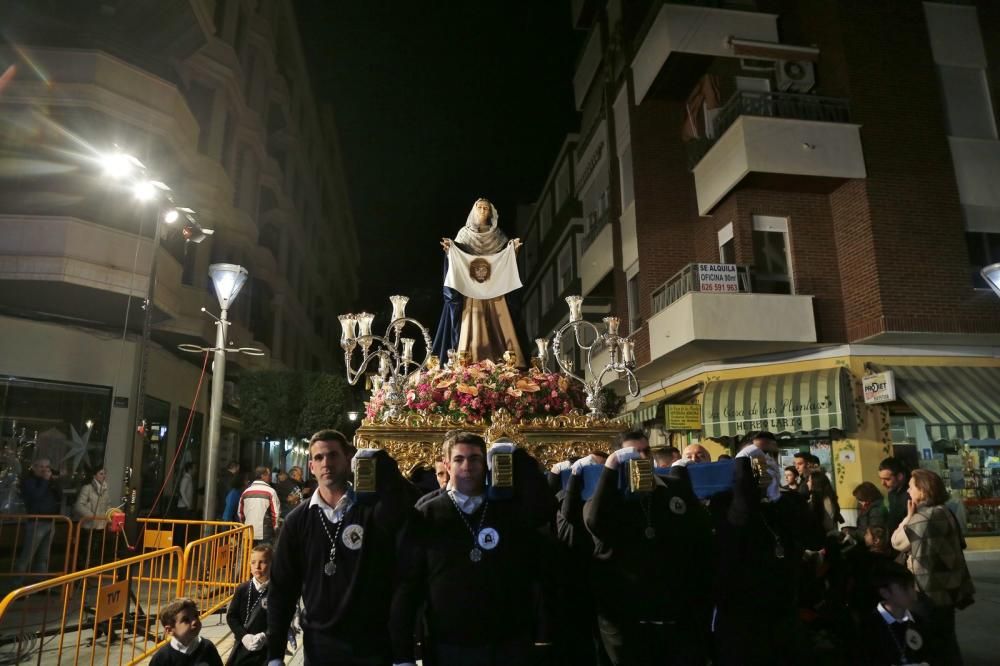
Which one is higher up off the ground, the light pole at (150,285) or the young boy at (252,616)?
the light pole at (150,285)

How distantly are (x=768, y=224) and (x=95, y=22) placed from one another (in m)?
15.8

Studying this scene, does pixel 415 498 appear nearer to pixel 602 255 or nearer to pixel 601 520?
pixel 601 520

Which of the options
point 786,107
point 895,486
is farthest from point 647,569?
point 786,107

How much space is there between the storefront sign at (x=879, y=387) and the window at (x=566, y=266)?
1461 centimetres

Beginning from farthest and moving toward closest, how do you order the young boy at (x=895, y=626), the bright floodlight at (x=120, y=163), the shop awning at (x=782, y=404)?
the shop awning at (x=782, y=404), the bright floodlight at (x=120, y=163), the young boy at (x=895, y=626)

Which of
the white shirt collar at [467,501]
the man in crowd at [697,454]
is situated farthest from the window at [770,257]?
the white shirt collar at [467,501]

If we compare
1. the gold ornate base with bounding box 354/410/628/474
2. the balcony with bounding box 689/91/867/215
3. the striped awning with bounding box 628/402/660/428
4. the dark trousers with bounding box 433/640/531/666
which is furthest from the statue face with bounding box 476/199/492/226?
the striped awning with bounding box 628/402/660/428

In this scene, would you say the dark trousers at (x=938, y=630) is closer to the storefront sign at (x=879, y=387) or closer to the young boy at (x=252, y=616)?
the young boy at (x=252, y=616)

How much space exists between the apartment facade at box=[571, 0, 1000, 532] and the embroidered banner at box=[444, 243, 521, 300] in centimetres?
724

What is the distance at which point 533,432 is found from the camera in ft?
20.6

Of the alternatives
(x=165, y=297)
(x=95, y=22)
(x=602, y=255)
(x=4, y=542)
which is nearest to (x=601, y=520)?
(x=4, y=542)

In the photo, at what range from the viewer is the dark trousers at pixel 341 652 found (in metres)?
3.40

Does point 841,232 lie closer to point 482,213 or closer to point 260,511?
point 482,213

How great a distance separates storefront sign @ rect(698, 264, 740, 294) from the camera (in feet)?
46.6
